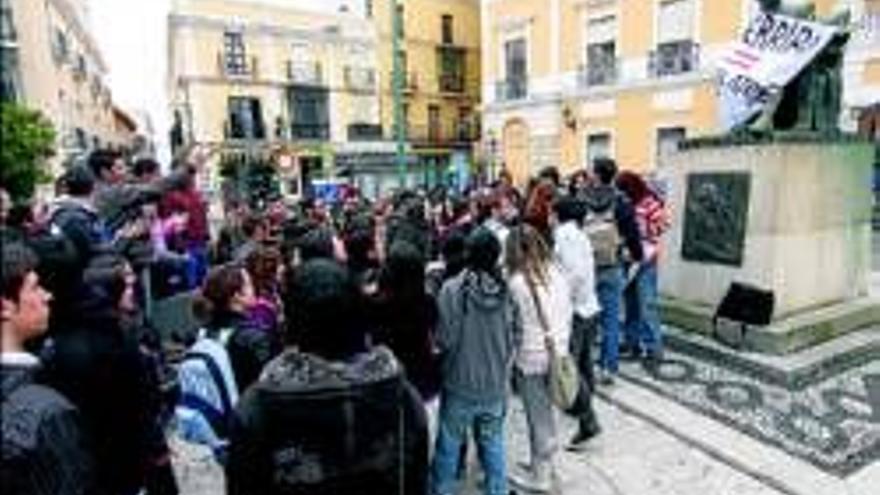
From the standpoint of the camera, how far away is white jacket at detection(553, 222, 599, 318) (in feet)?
17.1

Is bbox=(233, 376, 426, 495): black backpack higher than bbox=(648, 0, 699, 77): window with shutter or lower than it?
lower

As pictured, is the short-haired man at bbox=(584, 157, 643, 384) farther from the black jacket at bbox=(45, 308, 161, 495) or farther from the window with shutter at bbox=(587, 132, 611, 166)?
the window with shutter at bbox=(587, 132, 611, 166)

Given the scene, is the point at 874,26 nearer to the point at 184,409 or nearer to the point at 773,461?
the point at 773,461

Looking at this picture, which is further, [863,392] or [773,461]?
[863,392]

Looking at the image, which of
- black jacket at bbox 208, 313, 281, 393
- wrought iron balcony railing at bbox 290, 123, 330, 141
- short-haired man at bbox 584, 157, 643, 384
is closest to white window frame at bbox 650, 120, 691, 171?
short-haired man at bbox 584, 157, 643, 384

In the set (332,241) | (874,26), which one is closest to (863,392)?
(332,241)

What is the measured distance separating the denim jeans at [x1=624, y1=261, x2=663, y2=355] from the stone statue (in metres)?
1.94

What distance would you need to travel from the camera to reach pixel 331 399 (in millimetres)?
2092

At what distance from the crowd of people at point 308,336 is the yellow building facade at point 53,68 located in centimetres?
1016

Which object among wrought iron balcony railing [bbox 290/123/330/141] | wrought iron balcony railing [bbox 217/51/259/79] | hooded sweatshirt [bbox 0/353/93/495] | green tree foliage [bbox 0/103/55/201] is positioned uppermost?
wrought iron balcony railing [bbox 217/51/259/79]

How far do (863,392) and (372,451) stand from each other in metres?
5.23

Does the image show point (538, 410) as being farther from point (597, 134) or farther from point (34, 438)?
point (597, 134)

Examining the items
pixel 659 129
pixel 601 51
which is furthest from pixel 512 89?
pixel 659 129

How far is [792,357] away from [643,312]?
1.28 meters
